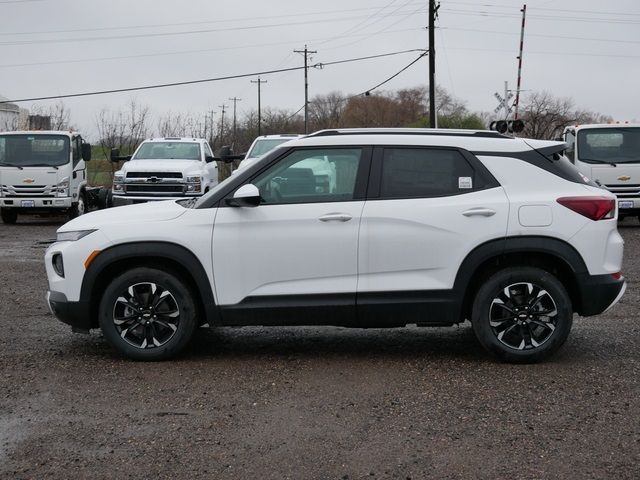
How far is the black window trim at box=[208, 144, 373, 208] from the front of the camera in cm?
647

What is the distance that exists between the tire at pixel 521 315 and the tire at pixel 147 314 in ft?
7.39

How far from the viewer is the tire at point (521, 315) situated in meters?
6.35

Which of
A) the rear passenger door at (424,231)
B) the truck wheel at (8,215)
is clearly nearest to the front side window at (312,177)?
the rear passenger door at (424,231)

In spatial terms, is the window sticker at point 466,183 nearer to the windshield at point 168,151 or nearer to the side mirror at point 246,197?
the side mirror at point 246,197

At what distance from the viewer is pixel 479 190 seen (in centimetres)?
643

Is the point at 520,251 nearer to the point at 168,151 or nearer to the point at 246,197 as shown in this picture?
the point at 246,197

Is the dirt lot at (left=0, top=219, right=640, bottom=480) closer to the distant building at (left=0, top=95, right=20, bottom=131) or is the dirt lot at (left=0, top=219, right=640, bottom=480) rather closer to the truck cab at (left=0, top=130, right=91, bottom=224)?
the truck cab at (left=0, top=130, right=91, bottom=224)

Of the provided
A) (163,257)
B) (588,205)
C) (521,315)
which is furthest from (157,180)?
(588,205)

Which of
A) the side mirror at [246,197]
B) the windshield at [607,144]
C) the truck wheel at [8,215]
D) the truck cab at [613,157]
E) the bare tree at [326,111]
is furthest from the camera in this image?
the bare tree at [326,111]

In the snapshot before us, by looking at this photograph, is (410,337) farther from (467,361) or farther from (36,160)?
(36,160)

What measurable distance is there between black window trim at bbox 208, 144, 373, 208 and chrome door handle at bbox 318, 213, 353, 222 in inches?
5.0

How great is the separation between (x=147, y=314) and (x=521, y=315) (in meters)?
2.90

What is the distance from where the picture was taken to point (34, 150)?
21062mm

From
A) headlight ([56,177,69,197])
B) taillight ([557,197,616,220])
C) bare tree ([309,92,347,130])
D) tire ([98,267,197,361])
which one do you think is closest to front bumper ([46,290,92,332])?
tire ([98,267,197,361])
